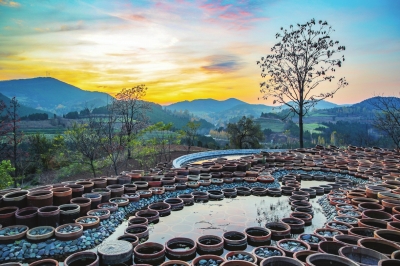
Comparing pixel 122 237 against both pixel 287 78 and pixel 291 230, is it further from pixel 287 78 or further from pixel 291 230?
pixel 287 78

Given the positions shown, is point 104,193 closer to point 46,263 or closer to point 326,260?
point 46,263

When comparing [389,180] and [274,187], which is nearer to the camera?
[389,180]

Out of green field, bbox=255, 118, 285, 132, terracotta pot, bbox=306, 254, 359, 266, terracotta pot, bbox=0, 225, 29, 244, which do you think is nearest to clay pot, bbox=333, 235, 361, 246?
terracotta pot, bbox=306, 254, 359, 266

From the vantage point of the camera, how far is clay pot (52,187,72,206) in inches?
251

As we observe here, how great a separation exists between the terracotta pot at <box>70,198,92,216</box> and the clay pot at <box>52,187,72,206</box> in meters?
0.13

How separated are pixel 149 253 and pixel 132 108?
14.8 m

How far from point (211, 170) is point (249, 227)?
462cm

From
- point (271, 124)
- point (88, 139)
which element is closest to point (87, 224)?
point (88, 139)

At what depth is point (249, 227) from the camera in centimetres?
586

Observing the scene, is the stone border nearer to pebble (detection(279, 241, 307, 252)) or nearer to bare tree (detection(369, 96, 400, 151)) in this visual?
bare tree (detection(369, 96, 400, 151))

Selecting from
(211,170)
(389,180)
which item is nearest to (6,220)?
(211,170)

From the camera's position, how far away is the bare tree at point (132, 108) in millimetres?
17781

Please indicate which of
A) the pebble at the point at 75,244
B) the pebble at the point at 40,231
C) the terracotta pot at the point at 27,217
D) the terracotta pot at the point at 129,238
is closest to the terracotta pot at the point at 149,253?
the terracotta pot at the point at 129,238

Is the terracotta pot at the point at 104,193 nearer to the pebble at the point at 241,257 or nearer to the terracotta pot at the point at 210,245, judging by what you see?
the terracotta pot at the point at 210,245
